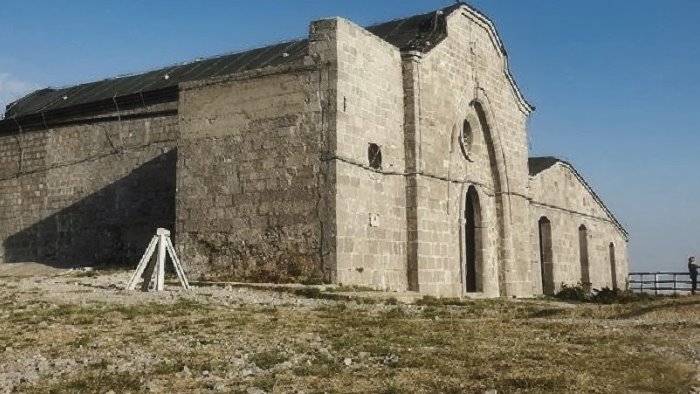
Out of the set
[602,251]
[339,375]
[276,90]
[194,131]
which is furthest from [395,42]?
[602,251]

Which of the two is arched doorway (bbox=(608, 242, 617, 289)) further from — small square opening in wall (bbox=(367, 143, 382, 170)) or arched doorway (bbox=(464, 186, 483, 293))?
small square opening in wall (bbox=(367, 143, 382, 170))

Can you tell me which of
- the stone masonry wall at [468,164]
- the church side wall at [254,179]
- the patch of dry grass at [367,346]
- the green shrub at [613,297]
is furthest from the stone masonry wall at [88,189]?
the green shrub at [613,297]

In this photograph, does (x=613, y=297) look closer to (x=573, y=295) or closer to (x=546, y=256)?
(x=573, y=295)

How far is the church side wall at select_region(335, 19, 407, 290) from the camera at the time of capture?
13.9 metres

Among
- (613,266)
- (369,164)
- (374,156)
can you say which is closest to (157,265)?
(369,164)

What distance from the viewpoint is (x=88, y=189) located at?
21953mm

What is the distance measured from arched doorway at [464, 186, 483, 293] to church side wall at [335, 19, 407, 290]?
3.99 metres

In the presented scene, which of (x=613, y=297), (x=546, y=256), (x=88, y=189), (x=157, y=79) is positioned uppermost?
(x=157, y=79)

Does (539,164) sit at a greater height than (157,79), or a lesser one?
lesser

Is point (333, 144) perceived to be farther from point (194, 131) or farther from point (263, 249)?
point (194, 131)

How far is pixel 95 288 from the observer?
1328 cm

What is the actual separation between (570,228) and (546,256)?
2300mm

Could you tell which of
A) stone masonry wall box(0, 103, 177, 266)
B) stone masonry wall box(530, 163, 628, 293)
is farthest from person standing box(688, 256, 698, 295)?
stone masonry wall box(0, 103, 177, 266)

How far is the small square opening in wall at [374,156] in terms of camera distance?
14953 millimetres
